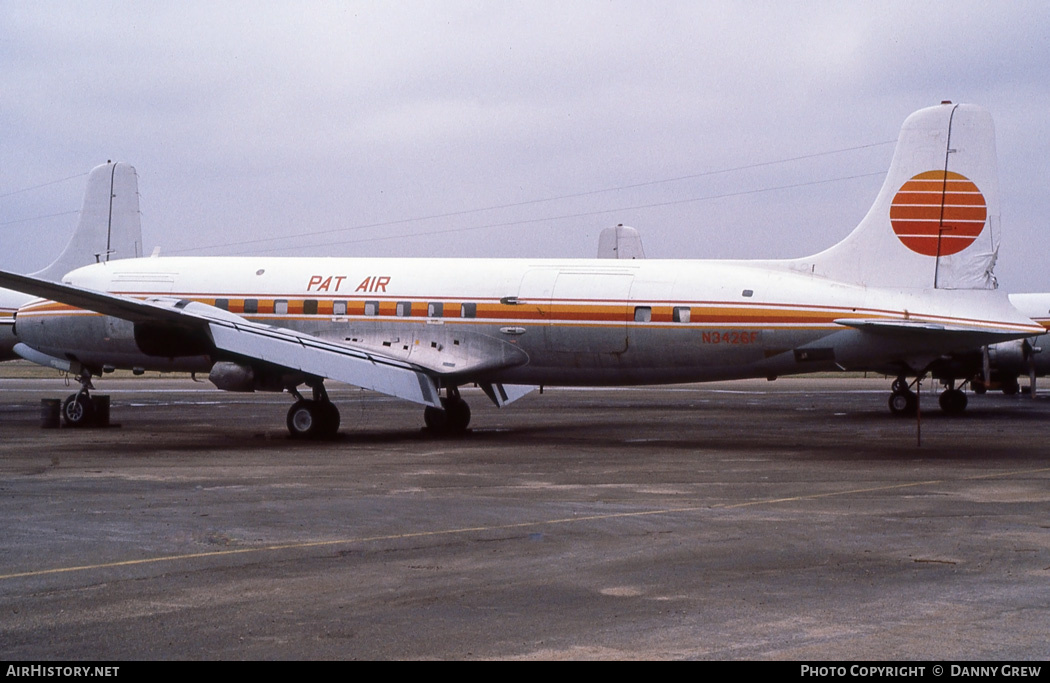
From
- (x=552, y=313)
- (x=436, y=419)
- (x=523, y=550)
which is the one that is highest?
(x=552, y=313)

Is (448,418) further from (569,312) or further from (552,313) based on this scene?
(569,312)

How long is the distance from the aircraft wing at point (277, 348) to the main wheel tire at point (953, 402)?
1923 cm

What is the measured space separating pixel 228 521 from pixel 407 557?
3.08 m

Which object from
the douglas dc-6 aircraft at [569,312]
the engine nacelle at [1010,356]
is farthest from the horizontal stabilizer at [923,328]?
the engine nacelle at [1010,356]

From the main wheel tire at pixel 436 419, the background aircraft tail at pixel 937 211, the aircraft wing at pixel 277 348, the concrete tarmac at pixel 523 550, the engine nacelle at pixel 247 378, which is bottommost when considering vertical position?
the concrete tarmac at pixel 523 550

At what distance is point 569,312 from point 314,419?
5.95 meters

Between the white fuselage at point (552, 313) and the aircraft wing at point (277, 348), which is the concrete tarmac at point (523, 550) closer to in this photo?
the aircraft wing at point (277, 348)

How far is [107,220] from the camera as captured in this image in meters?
48.3

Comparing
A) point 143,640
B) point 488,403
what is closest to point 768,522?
point 143,640

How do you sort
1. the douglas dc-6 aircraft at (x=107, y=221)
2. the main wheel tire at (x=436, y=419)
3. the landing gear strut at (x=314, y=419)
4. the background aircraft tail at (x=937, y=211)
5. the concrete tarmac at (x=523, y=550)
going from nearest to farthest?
the concrete tarmac at (x=523, y=550) < the background aircraft tail at (x=937, y=211) < the landing gear strut at (x=314, y=419) < the main wheel tire at (x=436, y=419) < the douglas dc-6 aircraft at (x=107, y=221)

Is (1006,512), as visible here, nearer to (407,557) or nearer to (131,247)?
(407,557)

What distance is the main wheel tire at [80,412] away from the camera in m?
27.1

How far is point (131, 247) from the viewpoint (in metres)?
47.8

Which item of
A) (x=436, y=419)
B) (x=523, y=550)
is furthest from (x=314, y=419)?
(x=523, y=550)
